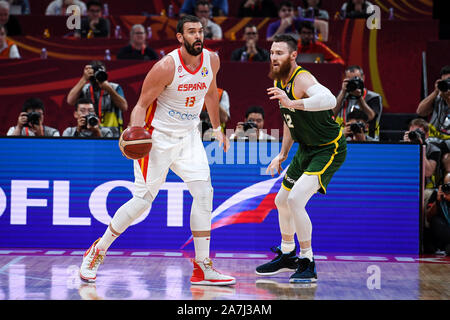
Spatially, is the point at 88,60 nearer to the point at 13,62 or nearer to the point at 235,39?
the point at 13,62

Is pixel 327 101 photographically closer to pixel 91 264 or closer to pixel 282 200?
pixel 282 200

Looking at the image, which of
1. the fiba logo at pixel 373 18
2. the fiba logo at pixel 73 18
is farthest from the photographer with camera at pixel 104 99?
the fiba logo at pixel 373 18

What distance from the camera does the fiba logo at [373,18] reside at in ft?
34.4

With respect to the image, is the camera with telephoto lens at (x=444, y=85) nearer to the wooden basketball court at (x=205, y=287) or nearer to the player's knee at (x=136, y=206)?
the wooden basketball court at (x=205, y=287)

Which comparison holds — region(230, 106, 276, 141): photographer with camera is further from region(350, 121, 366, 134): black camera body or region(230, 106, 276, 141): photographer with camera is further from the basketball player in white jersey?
the basketball player in white jersey

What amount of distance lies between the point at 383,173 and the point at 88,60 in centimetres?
477

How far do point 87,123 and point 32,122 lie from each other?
74cm

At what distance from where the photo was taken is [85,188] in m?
7.52

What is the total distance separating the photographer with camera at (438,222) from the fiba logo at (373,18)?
363cm

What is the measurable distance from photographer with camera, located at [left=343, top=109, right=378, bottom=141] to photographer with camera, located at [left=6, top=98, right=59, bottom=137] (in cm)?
357

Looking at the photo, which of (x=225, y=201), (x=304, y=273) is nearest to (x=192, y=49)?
(x=304, y=273)

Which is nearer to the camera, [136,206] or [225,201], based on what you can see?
[136,206]

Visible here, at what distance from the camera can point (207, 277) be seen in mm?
5488

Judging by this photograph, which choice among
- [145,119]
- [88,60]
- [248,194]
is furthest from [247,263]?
[88,60]
